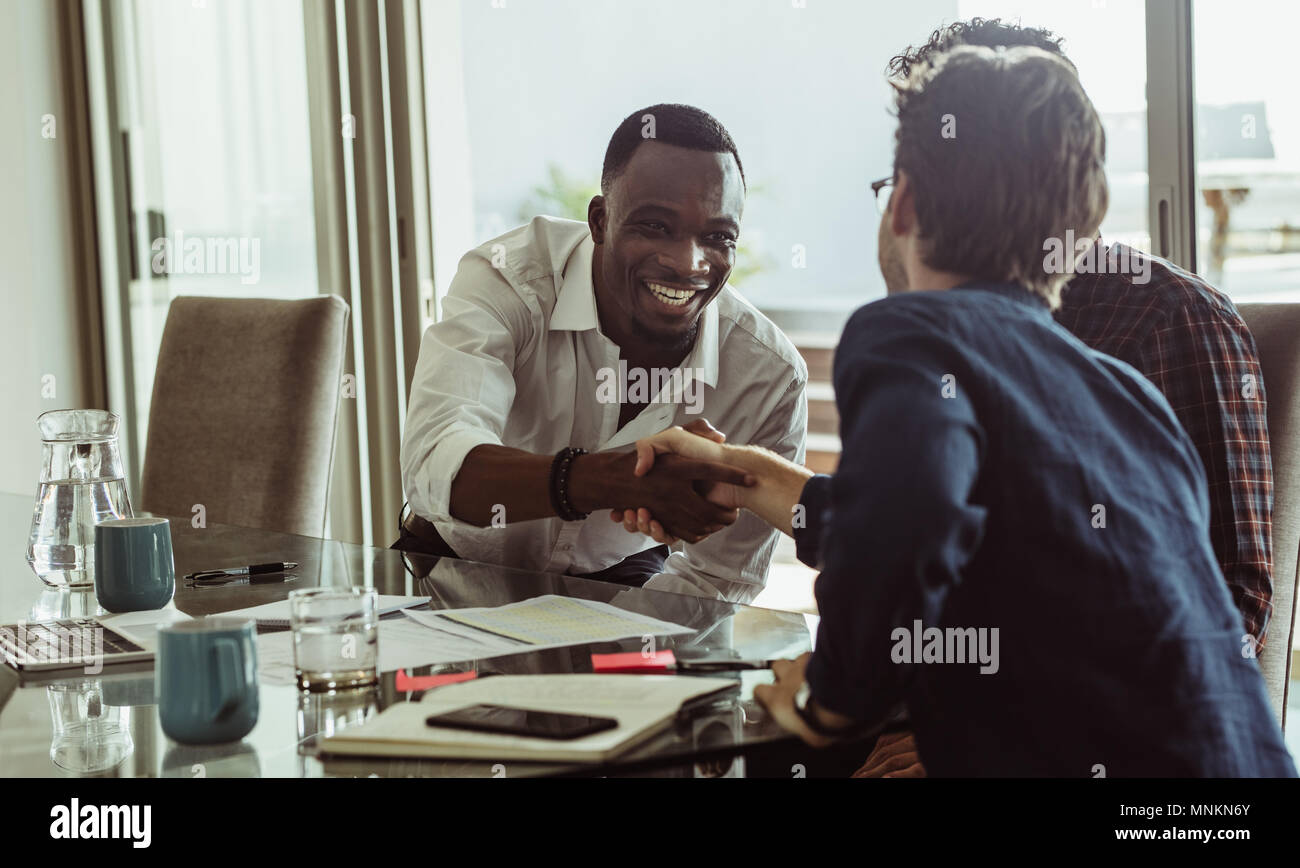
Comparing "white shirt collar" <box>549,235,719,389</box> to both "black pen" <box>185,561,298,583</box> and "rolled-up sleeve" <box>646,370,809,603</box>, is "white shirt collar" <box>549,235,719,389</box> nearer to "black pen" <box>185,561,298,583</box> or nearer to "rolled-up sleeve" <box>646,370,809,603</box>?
"rolled-up sleeve" <box>646,370,809,603</box>

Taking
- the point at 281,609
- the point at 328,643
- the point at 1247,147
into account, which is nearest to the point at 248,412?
the point at 281,609

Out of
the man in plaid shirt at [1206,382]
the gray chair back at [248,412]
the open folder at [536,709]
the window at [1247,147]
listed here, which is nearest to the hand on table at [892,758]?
the man in plaid shirt at [1206,382]

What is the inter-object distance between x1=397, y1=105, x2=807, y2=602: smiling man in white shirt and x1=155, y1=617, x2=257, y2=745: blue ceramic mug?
2.58ft

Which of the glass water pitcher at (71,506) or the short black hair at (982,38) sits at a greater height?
the short black hair at (982,38)

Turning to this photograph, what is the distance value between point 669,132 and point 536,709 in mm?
1188

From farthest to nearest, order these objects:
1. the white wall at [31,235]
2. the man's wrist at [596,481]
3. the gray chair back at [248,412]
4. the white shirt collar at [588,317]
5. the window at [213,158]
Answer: the white wall at [31,235] < the window at [213,158] < the gray chair back at [248,412] < the white shirt collar at [588,317] < the man's wrist at [596,481]

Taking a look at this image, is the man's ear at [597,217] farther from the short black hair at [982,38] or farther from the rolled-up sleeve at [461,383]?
the short black hair at [982,38]

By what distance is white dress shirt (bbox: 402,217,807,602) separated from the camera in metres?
1.91

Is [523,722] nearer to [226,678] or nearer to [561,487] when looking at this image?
[226,678]

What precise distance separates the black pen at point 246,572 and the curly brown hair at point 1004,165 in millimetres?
1030

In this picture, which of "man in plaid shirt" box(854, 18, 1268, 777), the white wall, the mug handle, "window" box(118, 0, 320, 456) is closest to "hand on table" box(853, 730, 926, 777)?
"man in plaid shirt" box(854, 18, 1268, 777)

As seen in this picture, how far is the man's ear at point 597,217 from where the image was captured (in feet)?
6.72

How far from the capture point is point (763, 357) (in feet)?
6.68
